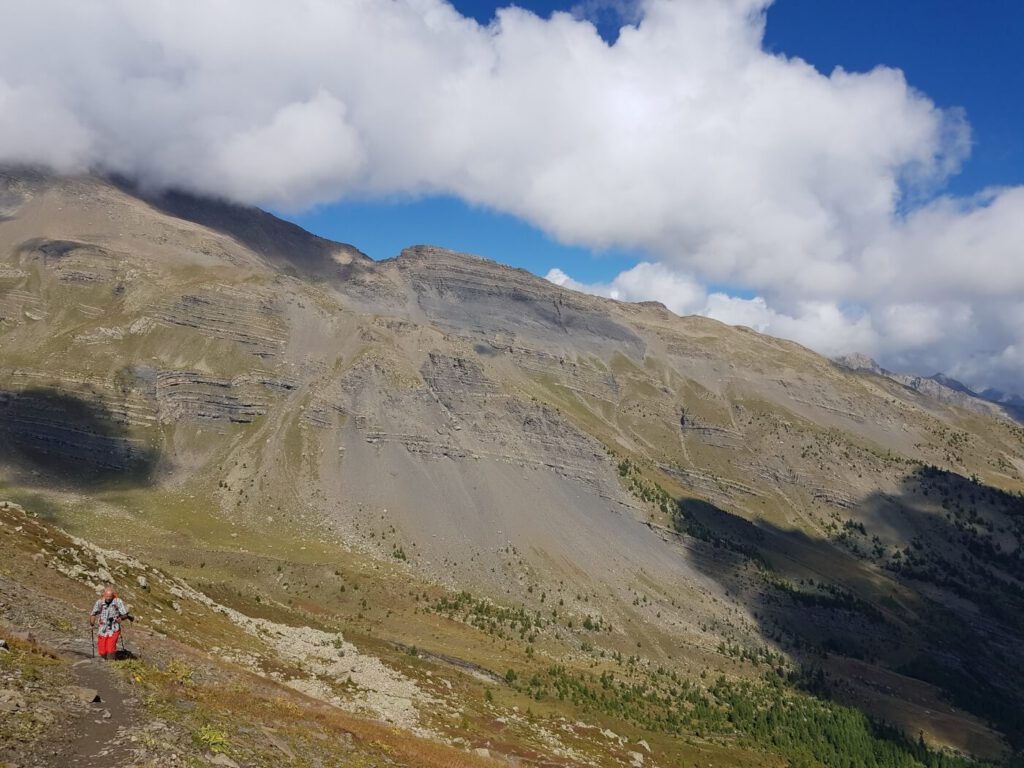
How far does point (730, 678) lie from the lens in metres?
114

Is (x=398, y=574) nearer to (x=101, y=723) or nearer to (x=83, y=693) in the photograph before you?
(x=83, y=693)

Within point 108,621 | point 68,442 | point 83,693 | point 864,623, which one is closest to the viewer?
point 83,693

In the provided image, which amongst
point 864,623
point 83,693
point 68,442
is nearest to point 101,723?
point 83,693

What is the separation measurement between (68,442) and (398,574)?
82.2 m

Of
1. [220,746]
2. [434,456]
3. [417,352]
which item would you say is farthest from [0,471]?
[220,746]

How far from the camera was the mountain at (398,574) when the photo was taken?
120ft

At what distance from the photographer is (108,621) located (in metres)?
23.6

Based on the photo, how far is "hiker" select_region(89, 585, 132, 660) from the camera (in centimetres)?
2334

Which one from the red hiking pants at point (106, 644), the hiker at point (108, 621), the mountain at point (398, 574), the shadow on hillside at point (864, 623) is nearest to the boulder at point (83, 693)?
the mountain at point (398, 574)

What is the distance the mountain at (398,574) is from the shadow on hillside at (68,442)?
24.4 inches

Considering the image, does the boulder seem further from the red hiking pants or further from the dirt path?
the red hiking pants

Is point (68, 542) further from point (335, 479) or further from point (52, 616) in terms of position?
point (335, 479)

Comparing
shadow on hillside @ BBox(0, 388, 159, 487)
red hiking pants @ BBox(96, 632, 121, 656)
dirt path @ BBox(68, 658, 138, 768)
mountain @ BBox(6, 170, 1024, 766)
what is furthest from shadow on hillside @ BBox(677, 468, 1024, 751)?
dirt path @ BBox(68, 658, 138, 768)

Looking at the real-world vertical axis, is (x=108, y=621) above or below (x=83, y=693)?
above
